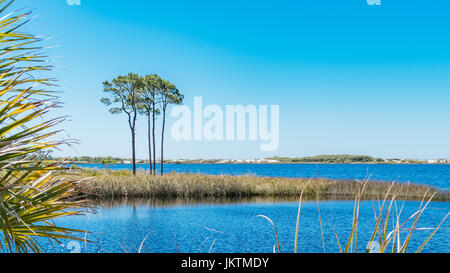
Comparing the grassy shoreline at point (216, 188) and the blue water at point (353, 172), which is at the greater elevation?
the grassy shoreline at point (216, 188)

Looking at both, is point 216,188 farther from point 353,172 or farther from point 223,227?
point 353,172

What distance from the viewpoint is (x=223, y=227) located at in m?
12.4

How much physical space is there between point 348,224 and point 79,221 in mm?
9945

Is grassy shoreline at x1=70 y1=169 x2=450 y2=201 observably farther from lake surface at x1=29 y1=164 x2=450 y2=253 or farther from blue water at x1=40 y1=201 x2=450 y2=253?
blue water at x1=40 y1=201 x2=450 y2=253

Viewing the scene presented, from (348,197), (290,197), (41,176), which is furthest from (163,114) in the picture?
(41,176)

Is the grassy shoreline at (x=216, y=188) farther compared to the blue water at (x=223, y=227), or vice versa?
the grassy shoreline at (x=216, y=188)

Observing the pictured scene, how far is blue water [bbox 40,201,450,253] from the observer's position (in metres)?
9.80

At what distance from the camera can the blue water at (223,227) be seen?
9.80 metres

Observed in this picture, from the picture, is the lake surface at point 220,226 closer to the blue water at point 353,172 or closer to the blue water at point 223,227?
the blue water at point 223,227

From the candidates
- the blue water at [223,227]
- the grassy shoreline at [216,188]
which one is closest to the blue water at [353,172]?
the grassy shoreline at [216,188]

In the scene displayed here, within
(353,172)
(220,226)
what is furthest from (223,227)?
(353,172)

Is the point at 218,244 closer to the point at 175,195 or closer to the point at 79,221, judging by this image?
the point at 79,221

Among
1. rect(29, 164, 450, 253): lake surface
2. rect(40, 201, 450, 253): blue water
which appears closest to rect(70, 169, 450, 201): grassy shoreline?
rect(29, 164, 450, 253): lake surface

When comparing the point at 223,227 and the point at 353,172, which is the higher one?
the point at 223,227
